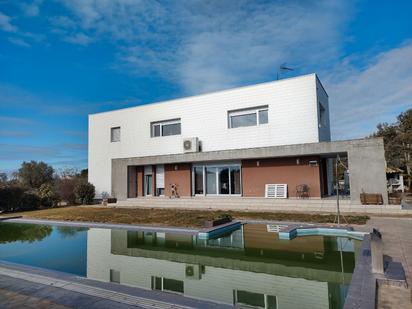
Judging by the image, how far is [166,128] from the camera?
77.6 feet

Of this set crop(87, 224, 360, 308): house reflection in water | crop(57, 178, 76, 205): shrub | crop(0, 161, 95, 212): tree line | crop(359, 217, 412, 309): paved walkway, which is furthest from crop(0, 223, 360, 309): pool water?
crop(57, 178, 76, 205): shrub

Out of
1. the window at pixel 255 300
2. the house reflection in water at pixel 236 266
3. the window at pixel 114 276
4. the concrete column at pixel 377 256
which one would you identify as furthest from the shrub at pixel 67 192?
the concrete column at pixel 377 256

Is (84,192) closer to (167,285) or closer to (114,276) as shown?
(114,276)

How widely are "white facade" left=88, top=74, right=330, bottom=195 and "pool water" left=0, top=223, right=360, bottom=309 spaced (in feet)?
29.4

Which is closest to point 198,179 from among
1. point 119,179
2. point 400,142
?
point 119,179

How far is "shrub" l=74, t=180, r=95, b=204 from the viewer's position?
2434 cm

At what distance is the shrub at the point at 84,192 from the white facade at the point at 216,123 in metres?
1.20

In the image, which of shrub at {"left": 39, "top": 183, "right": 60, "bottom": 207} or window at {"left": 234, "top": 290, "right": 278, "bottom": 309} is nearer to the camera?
window at {"left": 234, "top": 290, "right": 278, "bottom": 309}

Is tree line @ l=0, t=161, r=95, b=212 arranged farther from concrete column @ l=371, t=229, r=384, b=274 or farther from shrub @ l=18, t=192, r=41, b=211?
concrete column @ l=371, t=229, r=384, b=274

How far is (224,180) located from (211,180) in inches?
41.4

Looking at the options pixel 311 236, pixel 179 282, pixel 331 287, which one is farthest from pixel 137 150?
pixel 331 287

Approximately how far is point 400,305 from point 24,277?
682cm

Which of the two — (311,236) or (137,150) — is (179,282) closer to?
(311,236)

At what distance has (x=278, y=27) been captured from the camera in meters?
16.6
